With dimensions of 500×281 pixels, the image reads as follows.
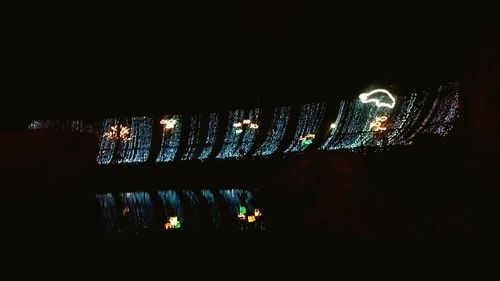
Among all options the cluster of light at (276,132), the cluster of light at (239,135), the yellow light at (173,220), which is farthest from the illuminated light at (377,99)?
the yellow light at (173,220)

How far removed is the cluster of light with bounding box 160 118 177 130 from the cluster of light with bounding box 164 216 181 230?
3724 mm

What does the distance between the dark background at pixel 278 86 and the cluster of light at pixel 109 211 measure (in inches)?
4.7

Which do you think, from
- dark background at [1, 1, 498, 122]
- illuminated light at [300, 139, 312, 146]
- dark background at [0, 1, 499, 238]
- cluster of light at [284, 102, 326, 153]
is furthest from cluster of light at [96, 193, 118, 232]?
illuminated light at [300, 139, 312, 146]

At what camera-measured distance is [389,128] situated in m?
5.99

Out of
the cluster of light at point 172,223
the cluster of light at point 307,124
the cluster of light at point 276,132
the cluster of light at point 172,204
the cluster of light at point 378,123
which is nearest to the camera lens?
the cluster of light at point 172,223

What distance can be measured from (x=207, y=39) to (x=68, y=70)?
1814mm

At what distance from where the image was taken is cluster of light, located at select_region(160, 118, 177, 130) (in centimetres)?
691

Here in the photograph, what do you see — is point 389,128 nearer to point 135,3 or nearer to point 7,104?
point 135,3

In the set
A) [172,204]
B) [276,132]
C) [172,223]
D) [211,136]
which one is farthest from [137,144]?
[172,223]

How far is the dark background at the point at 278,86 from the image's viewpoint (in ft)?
8.30

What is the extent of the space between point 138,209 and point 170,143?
10.7 feet

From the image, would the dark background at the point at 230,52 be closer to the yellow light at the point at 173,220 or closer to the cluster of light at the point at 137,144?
the cluster of light at the point at 137,144

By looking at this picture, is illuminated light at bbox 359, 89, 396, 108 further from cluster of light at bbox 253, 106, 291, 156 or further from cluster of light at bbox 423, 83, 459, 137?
cluster of light at bbox 253, 106, 291, 156

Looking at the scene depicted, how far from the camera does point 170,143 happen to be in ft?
23.5
